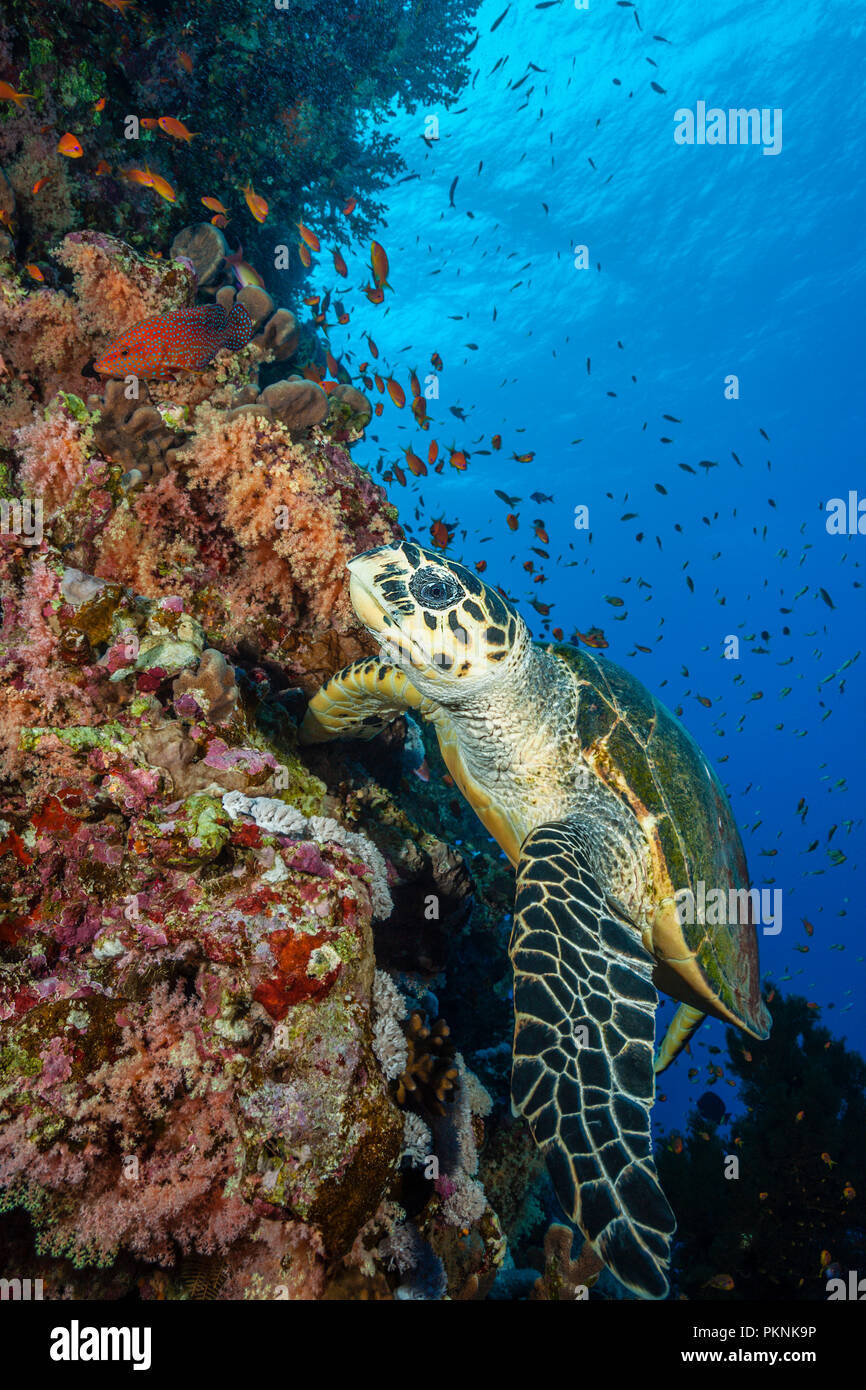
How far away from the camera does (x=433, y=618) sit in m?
2.69

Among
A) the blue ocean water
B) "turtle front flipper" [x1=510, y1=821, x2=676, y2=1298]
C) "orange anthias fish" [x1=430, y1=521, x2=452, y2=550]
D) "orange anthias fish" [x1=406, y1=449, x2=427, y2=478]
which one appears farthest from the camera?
the blue ocean water

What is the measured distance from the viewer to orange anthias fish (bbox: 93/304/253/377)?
2.90 m

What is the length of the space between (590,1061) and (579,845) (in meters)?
0.99

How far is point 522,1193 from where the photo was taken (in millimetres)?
3668

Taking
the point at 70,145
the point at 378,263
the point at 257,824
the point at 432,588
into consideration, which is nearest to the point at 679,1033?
the point at 432,588

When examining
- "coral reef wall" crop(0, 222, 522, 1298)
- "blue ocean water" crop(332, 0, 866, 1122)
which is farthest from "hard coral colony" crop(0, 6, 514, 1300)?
"blue ocean water" crop(332, 0, 866, 1122)

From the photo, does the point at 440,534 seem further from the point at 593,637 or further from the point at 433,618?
the point at 433,618

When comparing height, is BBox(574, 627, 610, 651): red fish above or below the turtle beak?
above

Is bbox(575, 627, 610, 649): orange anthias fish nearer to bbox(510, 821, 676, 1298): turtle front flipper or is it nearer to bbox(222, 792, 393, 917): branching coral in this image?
bbox(510, 821, 676, 1298): turtle front flipper

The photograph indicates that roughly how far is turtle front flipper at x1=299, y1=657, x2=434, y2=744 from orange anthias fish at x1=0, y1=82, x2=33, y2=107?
145 inches

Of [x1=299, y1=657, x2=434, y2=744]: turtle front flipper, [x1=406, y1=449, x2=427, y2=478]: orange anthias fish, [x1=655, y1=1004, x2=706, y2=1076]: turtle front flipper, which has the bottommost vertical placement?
[x1=655, y1=1004, x2=706, y2=1076]: turtle front flipper

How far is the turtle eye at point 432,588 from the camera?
8.64ft

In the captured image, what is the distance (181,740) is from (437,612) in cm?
121

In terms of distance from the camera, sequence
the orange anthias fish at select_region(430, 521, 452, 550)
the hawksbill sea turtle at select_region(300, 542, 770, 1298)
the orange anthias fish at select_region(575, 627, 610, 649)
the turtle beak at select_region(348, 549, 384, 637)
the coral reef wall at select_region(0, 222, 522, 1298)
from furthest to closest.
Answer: the orange anthias fish at select_region(575, 627, 610, 649), the orange anthias fish at select_region(430, 521, 452, 550), the turtle beak at select_region(348, 549, 384, 637), the hawksbill sea turtle at select_region(300, 542, 770, 1298), the coral reef wall at select_region(0, 222, 522, 1298)
